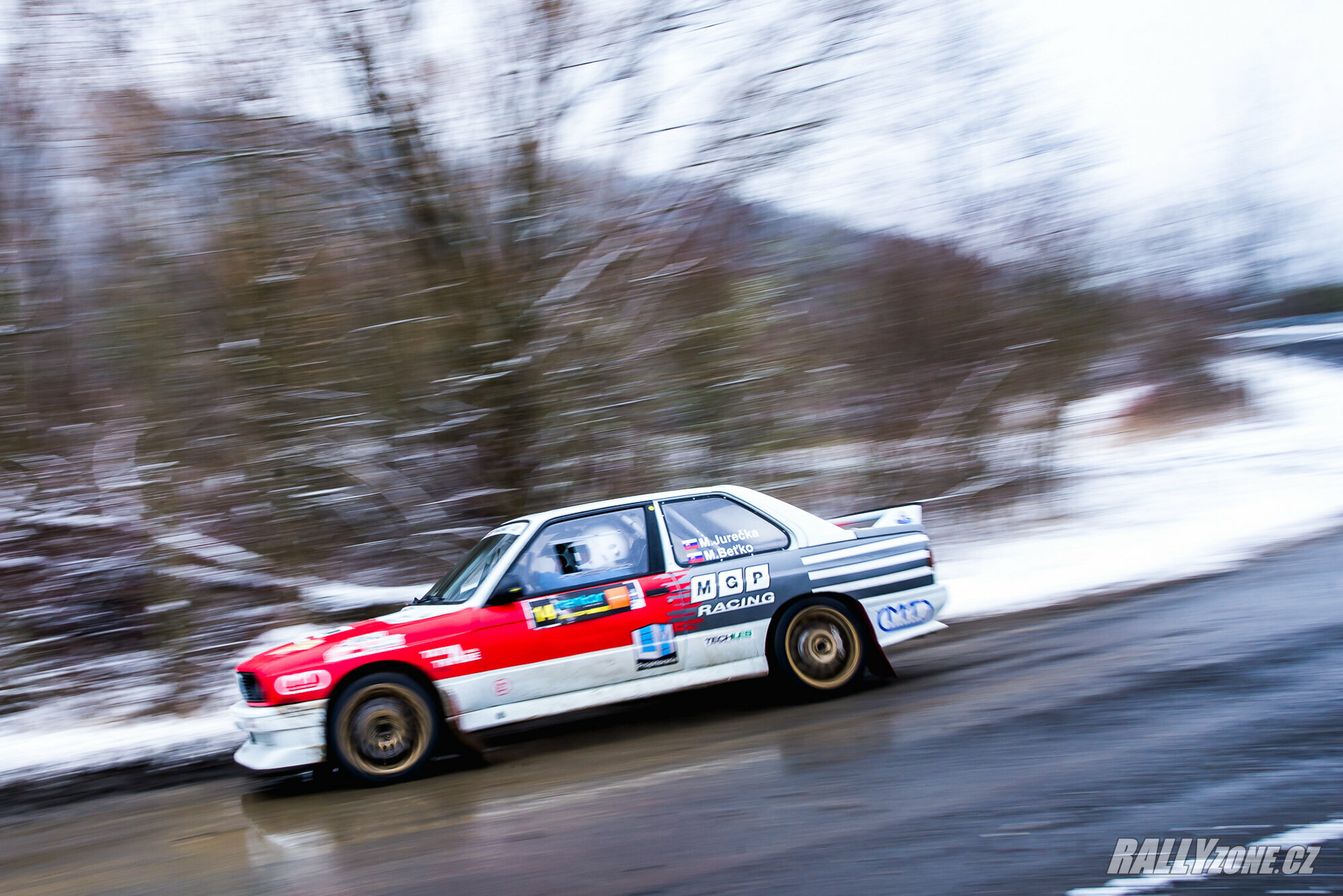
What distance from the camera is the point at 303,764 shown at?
19.6ft

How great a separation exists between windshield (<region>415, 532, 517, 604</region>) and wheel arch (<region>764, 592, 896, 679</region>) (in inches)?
71.5

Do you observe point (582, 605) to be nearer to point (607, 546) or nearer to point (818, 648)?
point (607, 546)

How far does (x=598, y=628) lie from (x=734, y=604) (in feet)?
3.05

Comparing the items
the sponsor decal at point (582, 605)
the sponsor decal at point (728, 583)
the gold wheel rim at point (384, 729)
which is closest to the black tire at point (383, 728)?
the gold wheel rim at point (384, 729)

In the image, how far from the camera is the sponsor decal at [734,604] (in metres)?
6.66

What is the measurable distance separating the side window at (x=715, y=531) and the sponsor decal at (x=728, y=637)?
490 millimetres

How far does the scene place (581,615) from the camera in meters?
6.43

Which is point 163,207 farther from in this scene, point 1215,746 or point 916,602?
point 1215,746

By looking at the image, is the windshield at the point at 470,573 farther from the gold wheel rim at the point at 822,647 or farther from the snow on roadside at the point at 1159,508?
the snow on roadside at the point at 1159,508

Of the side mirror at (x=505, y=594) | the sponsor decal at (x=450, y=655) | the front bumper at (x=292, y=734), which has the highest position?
the side mirror at (x=505, y=594)

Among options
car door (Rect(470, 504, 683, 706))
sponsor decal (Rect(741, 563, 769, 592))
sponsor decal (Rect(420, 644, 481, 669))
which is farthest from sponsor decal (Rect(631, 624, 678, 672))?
sponsor decal (Rect(420, 644, 481, 669))

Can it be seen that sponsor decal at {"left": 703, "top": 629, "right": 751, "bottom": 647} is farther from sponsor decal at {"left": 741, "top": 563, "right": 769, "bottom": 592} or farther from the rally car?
sponsor decal at {"left": 741, "top": 563, "right": 769, "bottom": 592}

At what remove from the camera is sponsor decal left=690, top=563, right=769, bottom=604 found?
6676 mm

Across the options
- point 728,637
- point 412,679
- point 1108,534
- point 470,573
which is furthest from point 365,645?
point 1108,534
